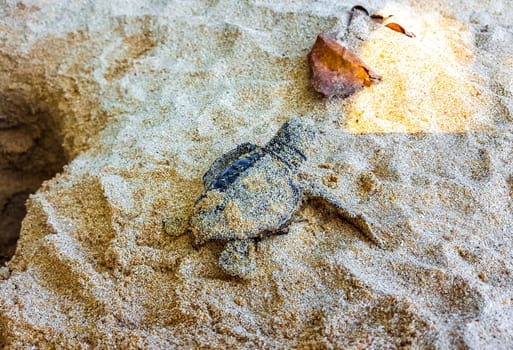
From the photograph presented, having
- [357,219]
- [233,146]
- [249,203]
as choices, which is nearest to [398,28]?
[233,146]

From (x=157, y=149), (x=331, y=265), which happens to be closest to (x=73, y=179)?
(x=157, y=149)

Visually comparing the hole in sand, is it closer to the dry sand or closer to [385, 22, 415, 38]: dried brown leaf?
the dry sand

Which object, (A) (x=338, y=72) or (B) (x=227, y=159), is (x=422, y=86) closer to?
(A) (x=338, y=72)

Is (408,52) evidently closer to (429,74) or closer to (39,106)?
(429,74)

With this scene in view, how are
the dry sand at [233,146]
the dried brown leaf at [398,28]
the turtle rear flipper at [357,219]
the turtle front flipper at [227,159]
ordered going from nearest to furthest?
the dry sand at [233,146] → the turtle rear flipper at [357,219] → the turtle front flipper at [227,159] → the dried brown leaf at [398,28]

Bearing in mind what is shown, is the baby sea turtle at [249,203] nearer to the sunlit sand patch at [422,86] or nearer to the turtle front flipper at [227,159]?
the turtle front flipper at [227,159]

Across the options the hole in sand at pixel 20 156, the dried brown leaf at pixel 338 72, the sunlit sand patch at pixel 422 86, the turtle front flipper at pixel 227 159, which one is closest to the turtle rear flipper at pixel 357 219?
the turtle front flipper at pixel 227 159

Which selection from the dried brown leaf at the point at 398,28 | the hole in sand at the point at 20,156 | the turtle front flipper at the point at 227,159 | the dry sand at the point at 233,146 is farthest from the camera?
the hole in sand at the point at 20,156
